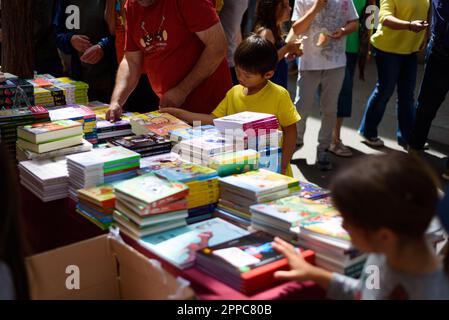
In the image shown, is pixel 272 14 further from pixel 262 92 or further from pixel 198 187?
pixel 198 187

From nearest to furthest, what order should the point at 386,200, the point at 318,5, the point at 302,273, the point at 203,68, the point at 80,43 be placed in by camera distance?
the point at 386,200, the point at 302,273, the point at 203,68, the point at 80,43, the point at 318,5

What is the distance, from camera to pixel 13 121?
2.52m

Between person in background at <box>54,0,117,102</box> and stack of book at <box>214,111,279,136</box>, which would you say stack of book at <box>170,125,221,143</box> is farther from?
person in background at <box>54,0,117,102</box>

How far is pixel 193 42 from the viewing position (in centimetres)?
296

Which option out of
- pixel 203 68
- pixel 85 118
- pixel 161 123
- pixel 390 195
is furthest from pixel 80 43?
pixel 390 195

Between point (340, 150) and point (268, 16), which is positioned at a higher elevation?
point (268, 16)

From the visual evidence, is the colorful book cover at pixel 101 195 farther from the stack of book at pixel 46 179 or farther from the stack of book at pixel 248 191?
the stack of book at pixel 248 191

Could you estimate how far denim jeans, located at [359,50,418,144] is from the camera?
5074 mm

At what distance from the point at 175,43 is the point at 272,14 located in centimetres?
172

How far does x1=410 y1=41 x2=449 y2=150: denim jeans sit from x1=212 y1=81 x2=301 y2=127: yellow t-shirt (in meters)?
2.30

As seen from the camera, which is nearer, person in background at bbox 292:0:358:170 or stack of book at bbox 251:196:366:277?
stack of book at bbox 251:196:366:277

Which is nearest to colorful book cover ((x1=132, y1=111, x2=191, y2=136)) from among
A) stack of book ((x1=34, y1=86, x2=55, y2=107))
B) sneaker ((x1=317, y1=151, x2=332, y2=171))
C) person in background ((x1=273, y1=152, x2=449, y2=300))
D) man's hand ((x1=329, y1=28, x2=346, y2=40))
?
stack of book ((x1=34, y1=86, x2=55, y2=107))
